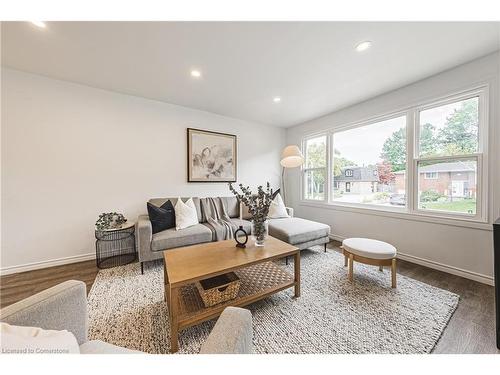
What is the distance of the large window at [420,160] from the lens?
204 centimetres

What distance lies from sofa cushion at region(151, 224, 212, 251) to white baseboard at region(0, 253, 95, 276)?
119cm

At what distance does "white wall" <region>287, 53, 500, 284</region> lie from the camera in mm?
1888

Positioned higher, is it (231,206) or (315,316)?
(231,206)

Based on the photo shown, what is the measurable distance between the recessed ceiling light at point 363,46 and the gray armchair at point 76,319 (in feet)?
7.65

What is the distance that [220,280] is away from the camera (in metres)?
1.56

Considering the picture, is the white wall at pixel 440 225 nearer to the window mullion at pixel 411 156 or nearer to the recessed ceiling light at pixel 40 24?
the window mullion at pixel 411 156

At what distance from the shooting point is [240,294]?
1.57 m

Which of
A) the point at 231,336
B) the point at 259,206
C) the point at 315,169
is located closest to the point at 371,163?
the point at 315,169

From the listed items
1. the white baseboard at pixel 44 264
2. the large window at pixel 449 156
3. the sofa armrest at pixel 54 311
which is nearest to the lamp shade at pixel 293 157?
the large window at pixel 449 156

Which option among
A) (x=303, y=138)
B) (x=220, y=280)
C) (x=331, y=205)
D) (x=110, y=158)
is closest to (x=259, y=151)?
(x=303, y=138)

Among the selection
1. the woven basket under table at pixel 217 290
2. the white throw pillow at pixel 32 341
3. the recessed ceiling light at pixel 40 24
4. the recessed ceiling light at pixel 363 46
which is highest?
the recessed ceiling light at pixel 363 46

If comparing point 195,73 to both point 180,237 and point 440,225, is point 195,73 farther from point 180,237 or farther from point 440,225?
point 440,225

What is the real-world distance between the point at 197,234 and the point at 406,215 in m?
2.85

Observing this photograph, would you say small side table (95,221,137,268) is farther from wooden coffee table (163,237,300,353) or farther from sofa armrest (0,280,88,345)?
sofa armrest (0,280,88,345)
